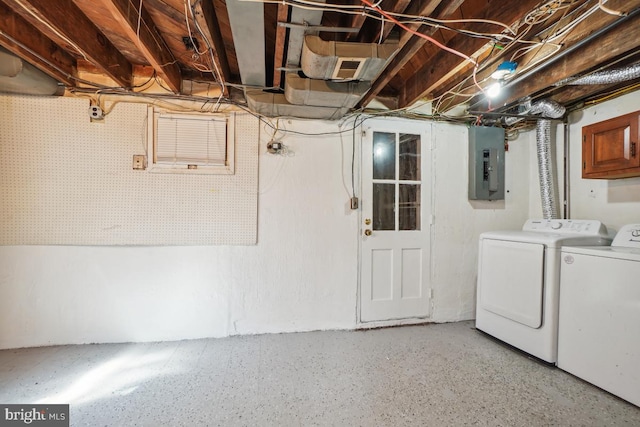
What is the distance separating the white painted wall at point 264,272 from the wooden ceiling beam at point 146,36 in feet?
2.06

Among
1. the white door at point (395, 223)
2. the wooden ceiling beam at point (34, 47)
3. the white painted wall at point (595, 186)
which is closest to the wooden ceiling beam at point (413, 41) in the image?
the white door at point (395, 223)

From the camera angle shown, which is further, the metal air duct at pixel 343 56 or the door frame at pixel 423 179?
the door frame at pixel 423 179

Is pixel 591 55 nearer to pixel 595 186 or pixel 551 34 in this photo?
pixel 551 34

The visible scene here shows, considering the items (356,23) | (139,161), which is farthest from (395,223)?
(139,161)

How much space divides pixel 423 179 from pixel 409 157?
276mm

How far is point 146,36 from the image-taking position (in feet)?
5.37

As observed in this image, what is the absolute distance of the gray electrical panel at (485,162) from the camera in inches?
106

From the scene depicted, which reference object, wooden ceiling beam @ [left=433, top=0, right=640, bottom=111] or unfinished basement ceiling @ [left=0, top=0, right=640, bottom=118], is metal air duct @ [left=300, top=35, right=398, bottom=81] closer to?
unfinished basement ceiling @ [left=0, top=0, right=640, bottom=118]

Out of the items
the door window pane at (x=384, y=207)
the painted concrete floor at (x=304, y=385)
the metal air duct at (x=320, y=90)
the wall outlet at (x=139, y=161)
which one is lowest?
the painted concrete floor at (x=304, y=385)

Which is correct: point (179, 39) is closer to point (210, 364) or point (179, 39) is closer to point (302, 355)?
point (210, 364)

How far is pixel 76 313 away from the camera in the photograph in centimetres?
218

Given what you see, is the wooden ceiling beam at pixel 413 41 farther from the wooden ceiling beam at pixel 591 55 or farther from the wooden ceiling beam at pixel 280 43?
the wooden ceiling beam at pixel 591 55

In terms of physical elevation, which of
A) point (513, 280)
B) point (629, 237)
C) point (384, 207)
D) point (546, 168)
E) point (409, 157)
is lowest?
point (513, 280)

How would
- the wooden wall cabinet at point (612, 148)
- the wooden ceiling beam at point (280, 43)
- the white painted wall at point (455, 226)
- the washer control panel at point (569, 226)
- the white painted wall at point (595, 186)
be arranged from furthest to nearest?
the white painted wall at point (455, 226), the white painted wall at point (595, 186), the washer control panel at point (569, 226), the wooden wall cabinet at point (612, 148), the wooden ceiling beam at point (280, 43)
